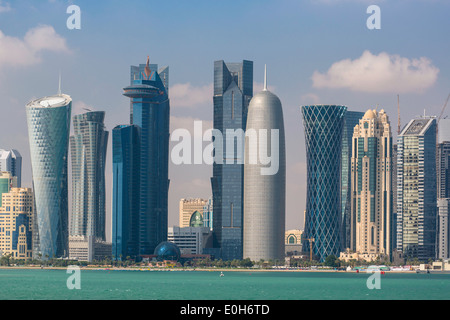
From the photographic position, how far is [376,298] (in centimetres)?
18750
